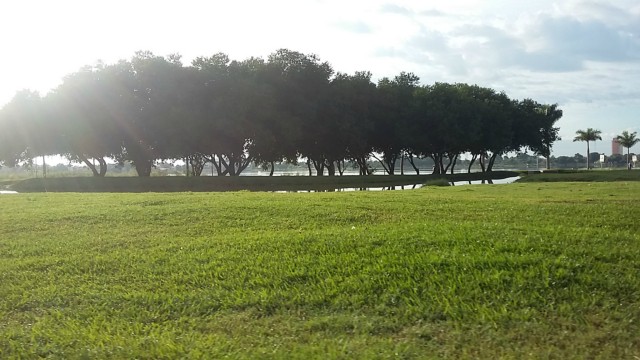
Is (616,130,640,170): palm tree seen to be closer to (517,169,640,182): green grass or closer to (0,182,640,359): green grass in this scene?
(517,169,640,182): green grass

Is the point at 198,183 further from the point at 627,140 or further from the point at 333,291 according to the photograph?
the point at 627,140

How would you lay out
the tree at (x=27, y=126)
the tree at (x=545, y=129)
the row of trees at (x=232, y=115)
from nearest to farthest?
1. the row of trees at (x=232, y=115)
2. the tree at (x=27, y=126)
3. the tree at (x=545, y=129)

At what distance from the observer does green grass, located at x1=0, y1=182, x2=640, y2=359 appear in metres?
4.72

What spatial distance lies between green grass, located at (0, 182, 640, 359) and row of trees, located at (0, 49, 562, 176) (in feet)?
114

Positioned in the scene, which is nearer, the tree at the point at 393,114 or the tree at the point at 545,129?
the tree at the point at 393,114

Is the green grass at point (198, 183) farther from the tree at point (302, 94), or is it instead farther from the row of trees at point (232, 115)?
the tree at point (302, 94)

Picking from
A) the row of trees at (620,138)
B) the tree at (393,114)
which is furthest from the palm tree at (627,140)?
the tree at (393,114)

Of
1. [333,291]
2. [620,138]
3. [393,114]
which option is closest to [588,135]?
[620,138]

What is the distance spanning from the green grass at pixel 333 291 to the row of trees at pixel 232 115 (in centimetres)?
3467

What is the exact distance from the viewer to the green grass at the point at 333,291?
4719 millimetres

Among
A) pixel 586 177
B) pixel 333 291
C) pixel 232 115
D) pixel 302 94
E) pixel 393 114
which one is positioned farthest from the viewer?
pixel 393 114

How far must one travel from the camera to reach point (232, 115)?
42.6 meters

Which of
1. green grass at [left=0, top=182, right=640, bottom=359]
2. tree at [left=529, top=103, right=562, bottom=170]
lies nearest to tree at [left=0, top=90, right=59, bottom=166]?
green grass at [left=0, top=182, right=640, bottom=359]

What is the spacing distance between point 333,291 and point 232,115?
124 feet
